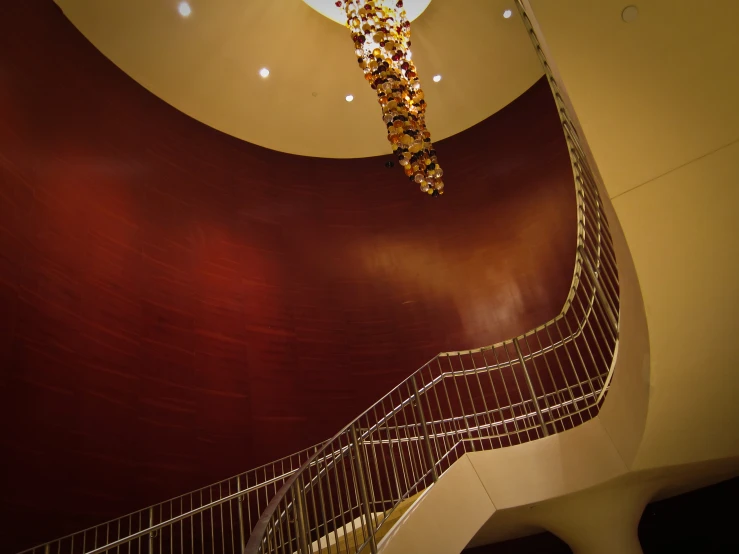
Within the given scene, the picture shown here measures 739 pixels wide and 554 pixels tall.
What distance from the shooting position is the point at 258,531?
335cm

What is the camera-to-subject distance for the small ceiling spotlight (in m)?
9.12

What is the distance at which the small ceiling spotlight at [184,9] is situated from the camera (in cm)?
912

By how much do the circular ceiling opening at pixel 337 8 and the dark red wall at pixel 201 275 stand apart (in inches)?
103

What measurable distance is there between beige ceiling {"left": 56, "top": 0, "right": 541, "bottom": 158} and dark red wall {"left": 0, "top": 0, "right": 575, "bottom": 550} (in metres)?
0.33

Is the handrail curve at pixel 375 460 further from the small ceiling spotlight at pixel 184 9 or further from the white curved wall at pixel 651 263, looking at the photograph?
the small ceiling spotlight at pixel 184 9

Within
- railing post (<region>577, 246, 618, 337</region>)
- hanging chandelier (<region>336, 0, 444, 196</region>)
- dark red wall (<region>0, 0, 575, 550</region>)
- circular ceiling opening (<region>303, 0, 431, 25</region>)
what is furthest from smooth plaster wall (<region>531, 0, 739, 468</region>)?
circular ceiling opening (<region>303, 0, 431, 25</region>)

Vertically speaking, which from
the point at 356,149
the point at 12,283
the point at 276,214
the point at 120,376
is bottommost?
the point at 120,376

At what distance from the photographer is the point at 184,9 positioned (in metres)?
9.17

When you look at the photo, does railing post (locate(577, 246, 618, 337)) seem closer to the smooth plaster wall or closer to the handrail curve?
the handrail curve

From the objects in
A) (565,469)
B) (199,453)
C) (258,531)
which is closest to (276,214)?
(199,453)

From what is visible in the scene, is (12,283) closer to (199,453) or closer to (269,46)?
(199,453)

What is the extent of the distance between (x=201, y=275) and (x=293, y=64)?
422 centimetres

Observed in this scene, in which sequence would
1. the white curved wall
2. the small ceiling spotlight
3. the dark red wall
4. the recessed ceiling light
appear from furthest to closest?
the small ceiling spotlight → the dark red wall → the white curved wall → the recessed ceiling light

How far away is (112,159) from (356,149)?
16.3 ft
